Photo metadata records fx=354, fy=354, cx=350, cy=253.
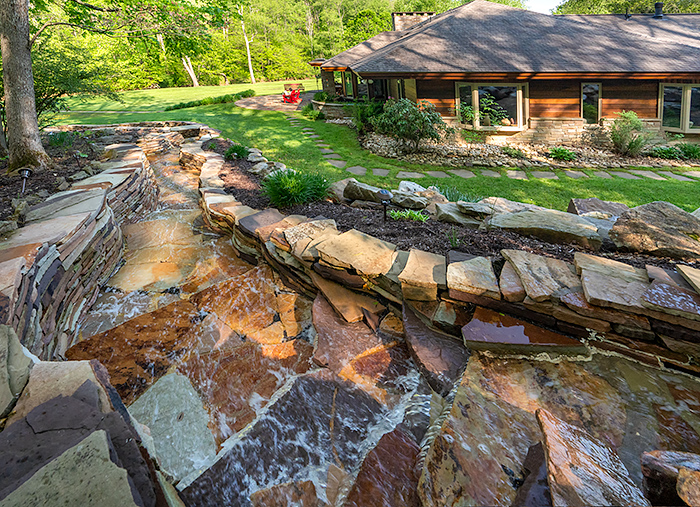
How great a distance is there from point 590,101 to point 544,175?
460 cm

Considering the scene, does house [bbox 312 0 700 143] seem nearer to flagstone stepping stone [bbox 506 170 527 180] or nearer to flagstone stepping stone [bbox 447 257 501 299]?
flagstone stepping stone [bbox 506 170 527 180]

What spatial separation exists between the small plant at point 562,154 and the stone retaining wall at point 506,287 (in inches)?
340

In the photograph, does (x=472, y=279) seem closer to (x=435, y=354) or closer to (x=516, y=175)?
(x=435, y=354)

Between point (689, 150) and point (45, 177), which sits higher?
point (45, 177)

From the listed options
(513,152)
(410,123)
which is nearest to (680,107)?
(513,152)

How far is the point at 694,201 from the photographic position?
253 inches

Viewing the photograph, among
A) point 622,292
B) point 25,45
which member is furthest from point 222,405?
point 25,45

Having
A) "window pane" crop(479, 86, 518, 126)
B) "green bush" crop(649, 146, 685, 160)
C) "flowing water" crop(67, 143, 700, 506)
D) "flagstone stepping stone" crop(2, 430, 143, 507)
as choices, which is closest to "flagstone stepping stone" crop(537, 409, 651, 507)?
"flowing water" crop(67, 143, 700, 506)

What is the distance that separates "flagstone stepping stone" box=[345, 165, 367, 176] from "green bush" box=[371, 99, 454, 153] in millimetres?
1956

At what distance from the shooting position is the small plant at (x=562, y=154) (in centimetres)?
953

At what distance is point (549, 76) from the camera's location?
9.95 m

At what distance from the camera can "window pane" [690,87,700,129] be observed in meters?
10.4

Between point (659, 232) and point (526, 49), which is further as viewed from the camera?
point (526, 49)

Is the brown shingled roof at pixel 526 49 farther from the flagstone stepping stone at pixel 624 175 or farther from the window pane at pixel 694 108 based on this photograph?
the flagstone stepping stone at pixel 624 175
